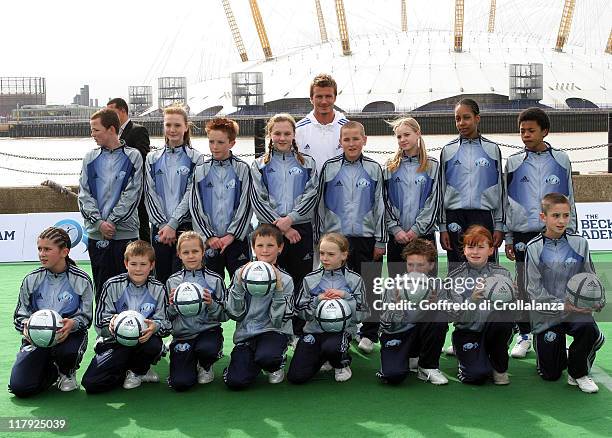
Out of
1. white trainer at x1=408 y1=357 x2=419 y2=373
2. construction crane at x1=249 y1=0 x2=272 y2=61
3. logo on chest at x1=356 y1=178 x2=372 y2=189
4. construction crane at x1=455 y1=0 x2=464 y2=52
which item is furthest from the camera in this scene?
construction crane at x1=249 y1=0 x2=272 y2=61

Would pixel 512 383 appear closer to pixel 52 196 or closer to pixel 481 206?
pixel 481 206

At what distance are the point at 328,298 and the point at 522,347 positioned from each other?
5.22 feet

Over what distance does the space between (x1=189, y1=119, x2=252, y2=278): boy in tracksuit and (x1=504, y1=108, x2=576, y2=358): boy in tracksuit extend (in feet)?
6.09

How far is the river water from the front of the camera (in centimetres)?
3697

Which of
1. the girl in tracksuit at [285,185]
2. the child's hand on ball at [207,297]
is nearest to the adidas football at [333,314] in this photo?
the child's hand on ball at [207,297]

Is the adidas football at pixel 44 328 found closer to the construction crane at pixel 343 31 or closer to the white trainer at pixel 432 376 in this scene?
the white trainer at pixel 432 376

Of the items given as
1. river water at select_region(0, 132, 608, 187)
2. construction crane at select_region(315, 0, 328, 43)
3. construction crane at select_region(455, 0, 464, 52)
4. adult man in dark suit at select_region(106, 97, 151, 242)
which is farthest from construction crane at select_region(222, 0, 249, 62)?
adult man in dark suit at select_region(106, 97, 151, 242)

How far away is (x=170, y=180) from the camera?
6469 mm

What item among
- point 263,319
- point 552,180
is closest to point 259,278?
point 263,319

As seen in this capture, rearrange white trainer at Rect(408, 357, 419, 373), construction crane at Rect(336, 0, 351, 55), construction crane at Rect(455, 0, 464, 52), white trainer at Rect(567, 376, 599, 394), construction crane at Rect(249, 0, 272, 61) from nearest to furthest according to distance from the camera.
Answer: white trainer at Rect(567, 376, 599, 394), white trainer at Rect(408, 357, 419, 373), construction crane at Rect(455, 0, 464, 52), construction crane at Rect(336, 0, 351, 55), construction crane at Rect(249, 0, 272, 61)

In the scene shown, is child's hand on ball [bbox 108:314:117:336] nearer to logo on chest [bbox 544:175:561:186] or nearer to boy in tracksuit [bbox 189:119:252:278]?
boy in tracksuit [bbox 189:119:252:278]

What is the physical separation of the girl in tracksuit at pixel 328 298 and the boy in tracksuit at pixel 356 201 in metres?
0.46

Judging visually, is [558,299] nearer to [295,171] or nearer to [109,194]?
[295,171]

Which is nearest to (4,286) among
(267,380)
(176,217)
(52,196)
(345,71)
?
(52,196)
